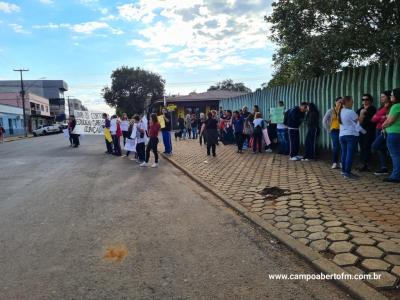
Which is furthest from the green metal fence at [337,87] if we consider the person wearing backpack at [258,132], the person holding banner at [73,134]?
the person holding banner at [73,134]

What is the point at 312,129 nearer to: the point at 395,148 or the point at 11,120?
the point at 395,148

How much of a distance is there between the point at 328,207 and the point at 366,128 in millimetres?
3647

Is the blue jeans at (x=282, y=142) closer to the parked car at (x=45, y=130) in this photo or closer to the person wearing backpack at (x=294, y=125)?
the person wearing backpack at (x=294, y=125)

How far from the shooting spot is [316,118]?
1133cm

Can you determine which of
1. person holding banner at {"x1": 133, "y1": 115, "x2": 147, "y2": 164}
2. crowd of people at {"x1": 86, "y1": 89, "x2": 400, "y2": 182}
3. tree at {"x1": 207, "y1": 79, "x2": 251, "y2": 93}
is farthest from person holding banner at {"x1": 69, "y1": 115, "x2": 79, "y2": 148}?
tree at {"x1": 207, "y1": 79, "x2": 251, "y2": 93}

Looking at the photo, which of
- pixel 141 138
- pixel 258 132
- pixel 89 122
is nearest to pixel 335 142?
pixel 258 132

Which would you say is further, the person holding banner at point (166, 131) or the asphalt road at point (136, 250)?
the person holding banner at point (166, 131)

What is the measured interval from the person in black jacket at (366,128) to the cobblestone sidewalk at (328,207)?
666 mm

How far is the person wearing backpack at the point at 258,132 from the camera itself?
14244 millimetres

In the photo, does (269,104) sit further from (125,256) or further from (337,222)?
(125,256)

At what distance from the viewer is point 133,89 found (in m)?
66.3

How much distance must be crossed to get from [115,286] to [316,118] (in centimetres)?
900

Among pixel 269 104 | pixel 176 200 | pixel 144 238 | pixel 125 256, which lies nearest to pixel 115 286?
pixel 125 256

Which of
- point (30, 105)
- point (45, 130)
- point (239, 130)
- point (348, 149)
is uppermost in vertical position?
point (30, 105)
